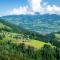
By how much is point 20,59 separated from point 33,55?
3346cm

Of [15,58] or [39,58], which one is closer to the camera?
[15,58]

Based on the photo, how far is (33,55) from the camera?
653 feet

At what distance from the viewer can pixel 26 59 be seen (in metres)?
170

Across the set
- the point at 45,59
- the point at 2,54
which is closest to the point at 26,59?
the point at 2,54

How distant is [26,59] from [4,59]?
1980 cm

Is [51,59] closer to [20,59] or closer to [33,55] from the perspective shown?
[33,55]

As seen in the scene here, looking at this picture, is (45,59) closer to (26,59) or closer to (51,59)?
(51,59)

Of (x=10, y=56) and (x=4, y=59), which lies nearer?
(x=4, y=59)

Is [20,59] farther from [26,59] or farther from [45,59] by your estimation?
[45,59]

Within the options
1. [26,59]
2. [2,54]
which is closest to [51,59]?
[26,59]

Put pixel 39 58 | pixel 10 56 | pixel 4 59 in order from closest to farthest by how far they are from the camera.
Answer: pixel 4 59 → pixel 10 56 → pixel 39 58

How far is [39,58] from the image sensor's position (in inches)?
7554

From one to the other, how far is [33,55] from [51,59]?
1639cm

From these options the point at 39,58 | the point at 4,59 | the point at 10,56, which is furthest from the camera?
the point at 39,58
